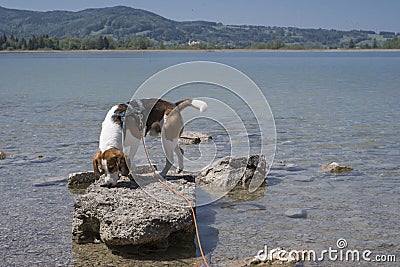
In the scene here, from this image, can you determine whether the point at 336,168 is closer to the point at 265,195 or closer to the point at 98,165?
the point at 265,195

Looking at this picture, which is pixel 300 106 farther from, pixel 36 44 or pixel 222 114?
pixel 36 44

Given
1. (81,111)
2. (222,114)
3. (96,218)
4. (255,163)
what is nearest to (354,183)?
(255,163)

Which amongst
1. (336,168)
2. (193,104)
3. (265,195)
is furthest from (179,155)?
(336,168)

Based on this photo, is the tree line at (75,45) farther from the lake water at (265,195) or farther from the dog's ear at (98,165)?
the dog's ear at (98,165)

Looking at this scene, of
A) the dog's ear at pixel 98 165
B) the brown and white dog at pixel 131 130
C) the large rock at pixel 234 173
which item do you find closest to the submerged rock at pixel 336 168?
the large rock at pixel 234 173

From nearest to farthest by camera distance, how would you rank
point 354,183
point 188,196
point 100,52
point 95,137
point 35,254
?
point 35,254, point 188,196, point 354,183, point 95,137, point 100,52

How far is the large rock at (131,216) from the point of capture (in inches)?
308

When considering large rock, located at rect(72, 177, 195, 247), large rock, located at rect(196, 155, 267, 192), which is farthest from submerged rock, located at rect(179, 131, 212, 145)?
large rock, located at rect(72, 177, 195, 247)

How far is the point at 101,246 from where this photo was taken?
27.1 ft

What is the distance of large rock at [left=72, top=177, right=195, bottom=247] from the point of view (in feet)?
25.6

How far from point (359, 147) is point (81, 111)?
13.9 metres

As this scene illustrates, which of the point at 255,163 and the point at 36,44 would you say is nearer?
the point at 255,163
